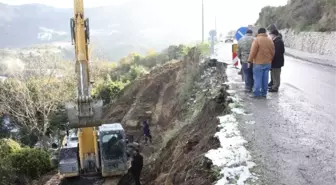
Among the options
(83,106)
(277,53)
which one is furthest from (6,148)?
(277,53)

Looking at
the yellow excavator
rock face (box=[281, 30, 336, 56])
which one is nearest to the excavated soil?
the yellow excavator

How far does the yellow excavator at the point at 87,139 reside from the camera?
1328 centimetres

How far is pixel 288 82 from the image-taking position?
1452 centimetres

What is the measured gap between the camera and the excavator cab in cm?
1528

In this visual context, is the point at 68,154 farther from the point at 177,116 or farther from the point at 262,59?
the point at 262,59

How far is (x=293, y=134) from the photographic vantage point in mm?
8031

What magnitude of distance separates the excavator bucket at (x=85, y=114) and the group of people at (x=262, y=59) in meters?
4.86

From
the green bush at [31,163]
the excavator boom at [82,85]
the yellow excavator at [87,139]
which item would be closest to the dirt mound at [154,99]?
the green bush at [31,163]

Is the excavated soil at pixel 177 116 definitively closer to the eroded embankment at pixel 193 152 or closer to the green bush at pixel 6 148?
the eroded embankment at pixel 193 152

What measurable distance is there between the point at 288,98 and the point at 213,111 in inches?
90.7

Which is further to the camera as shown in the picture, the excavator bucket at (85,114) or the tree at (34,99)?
the tree at (34,99)

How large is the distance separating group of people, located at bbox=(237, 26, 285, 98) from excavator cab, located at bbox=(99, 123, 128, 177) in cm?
569

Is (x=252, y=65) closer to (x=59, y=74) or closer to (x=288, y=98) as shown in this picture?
(x=288, y=98)

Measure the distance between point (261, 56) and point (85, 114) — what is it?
5917mm
